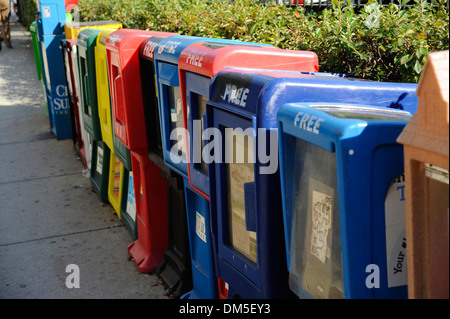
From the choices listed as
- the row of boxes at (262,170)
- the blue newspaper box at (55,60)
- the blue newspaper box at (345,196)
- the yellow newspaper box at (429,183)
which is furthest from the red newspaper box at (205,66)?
the blue newspaper box at (55,60)

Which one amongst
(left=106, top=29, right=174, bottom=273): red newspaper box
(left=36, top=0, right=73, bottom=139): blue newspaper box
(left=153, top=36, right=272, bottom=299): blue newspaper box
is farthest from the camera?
(left=36, top=0, right=73, bottom=139): blue newspaper box

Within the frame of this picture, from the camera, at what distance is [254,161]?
2445mm

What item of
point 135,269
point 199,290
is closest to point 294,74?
point 199,290

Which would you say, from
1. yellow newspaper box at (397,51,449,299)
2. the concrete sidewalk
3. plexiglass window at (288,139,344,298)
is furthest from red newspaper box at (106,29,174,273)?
yellow newspaper box at (397,51,449,299)

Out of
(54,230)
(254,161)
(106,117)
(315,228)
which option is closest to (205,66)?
(254,161)

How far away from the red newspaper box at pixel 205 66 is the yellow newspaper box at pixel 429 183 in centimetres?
144

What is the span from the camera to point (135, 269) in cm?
455

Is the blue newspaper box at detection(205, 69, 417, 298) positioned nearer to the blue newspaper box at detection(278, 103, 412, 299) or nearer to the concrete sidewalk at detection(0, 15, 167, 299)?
the blue newspaper box at detection(278, 103, 412, 299)

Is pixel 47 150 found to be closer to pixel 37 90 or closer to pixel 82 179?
pixel 82 179

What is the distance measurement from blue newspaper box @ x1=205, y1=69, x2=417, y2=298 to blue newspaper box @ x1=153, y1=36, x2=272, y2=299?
1.67ft

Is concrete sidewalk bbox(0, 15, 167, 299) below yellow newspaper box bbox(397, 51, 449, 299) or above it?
below

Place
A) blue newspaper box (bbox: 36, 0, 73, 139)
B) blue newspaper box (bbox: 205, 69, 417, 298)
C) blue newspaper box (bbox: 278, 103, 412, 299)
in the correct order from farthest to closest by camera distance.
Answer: blue newspaper box (bbox: 36, 0, 73, 139) → blue newspaper box (bbox: 205, 69, 417, 298) → blue newspaper box (bbox: 278, 103, 412, 299)

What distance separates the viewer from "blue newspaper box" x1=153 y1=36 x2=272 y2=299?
3.49 metres

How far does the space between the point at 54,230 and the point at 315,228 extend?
11.8 feet
